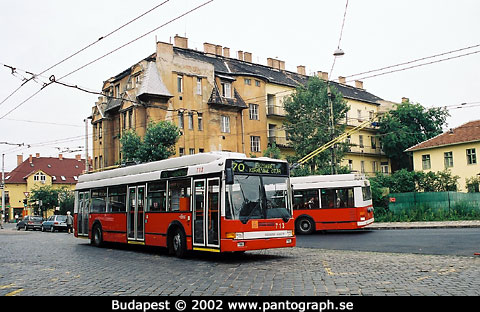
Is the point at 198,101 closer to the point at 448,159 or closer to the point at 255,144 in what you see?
the point at 255,144

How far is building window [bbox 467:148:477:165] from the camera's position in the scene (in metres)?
47.4

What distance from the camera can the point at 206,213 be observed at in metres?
14.0

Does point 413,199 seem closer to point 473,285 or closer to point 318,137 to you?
point 318,137

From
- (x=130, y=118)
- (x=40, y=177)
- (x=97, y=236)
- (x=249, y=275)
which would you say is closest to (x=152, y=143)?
(x=130, y=118)

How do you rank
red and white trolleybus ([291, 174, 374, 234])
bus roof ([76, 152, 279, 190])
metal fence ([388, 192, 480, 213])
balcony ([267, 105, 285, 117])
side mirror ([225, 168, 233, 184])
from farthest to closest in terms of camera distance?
1. balcony ([267, 105, 285, 117])
2. metal fence ([388, 192, 480, 213])
3. red and white trolleybus ([291, 174, 374, 234])
4. bus roof ([76, 152, 279, 190])
5. side mirror ([225, 168, 233, 184])

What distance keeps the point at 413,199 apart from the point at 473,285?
2690cm

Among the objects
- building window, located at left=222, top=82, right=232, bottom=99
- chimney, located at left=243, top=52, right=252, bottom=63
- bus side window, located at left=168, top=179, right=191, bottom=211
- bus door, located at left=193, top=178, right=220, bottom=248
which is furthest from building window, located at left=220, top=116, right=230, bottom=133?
bus door, located at left=193, top=178, right=220, bottom=248

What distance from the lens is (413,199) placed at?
3400 cm

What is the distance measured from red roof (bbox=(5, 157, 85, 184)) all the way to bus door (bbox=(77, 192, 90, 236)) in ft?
236

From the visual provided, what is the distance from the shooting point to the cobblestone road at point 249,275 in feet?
27.9

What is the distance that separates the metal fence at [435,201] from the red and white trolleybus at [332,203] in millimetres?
9779

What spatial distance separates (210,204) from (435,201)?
23.9 meters

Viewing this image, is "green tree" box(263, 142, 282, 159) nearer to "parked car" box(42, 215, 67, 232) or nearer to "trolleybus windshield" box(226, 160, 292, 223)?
"parked car" box(42, 215, 67, 232)
